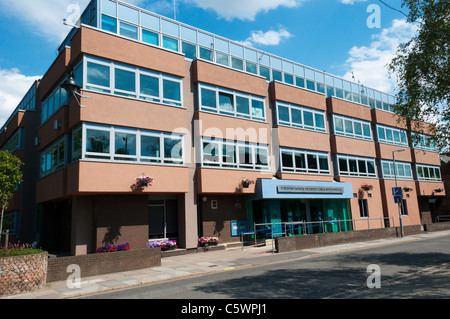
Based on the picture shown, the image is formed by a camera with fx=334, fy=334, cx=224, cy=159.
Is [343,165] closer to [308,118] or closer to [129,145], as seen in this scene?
[308,118]

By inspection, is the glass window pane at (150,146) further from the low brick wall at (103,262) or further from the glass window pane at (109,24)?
the glass window pane at (109,24)

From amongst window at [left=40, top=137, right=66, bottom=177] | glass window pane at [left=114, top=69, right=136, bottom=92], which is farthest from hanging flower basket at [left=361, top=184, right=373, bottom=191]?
window at [left=40, top=137, right=66, bottom=177]

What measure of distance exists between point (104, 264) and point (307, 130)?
17978mm

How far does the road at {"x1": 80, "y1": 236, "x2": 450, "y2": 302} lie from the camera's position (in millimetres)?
8391

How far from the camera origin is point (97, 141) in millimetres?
15992

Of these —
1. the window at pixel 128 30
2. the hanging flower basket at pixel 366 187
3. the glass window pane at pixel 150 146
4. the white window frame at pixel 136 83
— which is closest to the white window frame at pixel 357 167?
the hanging flower basket at pixel 366 187

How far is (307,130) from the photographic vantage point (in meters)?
25.6

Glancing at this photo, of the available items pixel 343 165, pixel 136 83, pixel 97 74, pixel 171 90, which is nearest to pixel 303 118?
pixel 343 165

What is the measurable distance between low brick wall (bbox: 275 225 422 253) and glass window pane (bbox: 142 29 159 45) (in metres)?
13.5

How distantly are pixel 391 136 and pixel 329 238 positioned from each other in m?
18.4

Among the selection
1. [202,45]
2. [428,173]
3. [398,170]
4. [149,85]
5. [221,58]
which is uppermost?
[202,45]
